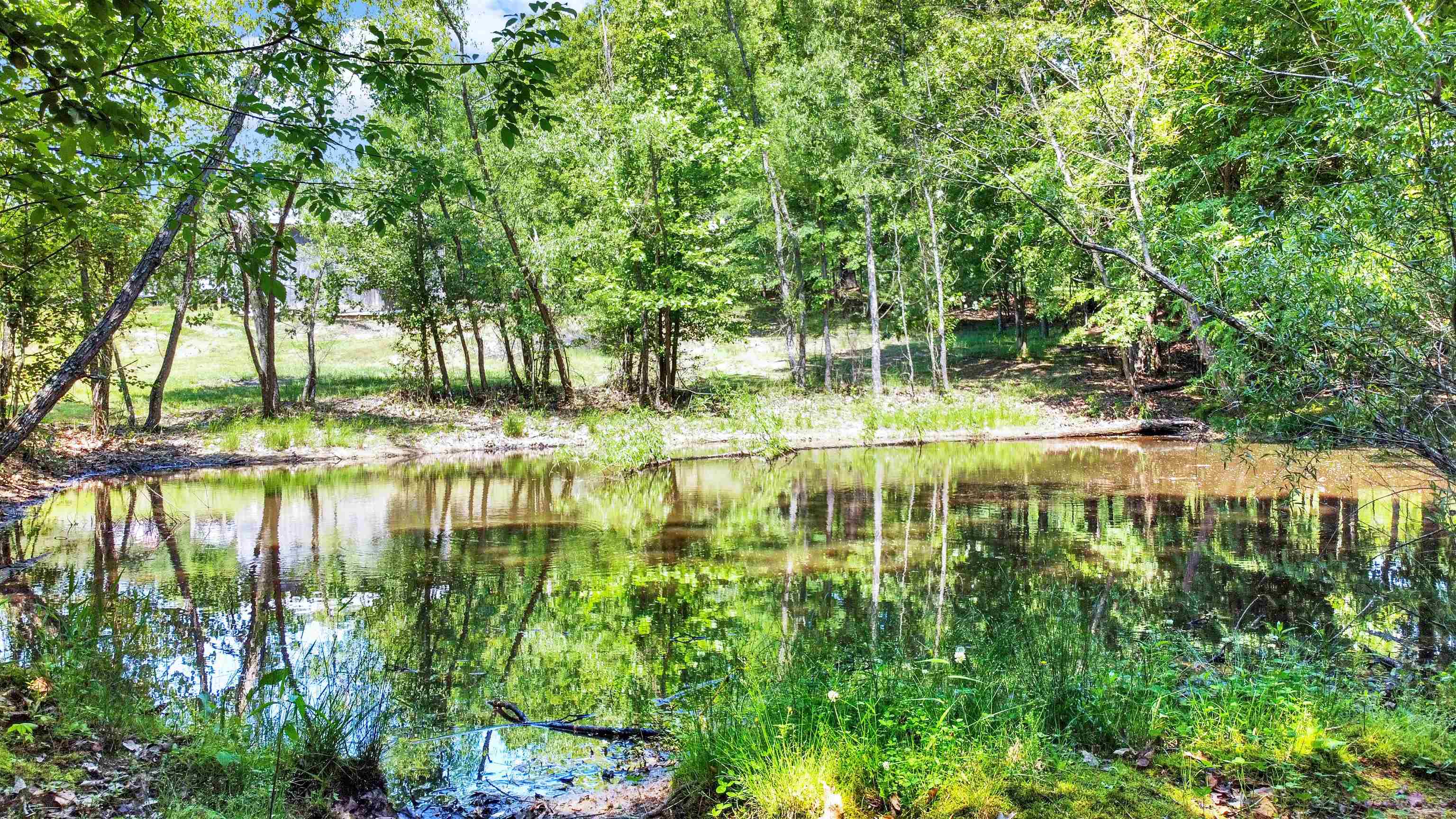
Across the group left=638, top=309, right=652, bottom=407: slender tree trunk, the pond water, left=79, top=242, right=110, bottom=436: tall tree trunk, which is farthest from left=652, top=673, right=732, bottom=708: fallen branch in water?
left=638, top=309, right=652, bottom=407: slender tree trunk

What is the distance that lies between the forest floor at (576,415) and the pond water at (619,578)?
2893 mm

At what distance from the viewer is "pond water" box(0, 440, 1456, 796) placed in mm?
5699

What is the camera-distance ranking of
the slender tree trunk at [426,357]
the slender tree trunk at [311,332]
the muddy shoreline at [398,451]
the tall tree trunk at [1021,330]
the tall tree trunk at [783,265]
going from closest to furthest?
the muddy shoreline at [398,451]
the slender tree trunk at [311,332]
the slender tree trunk at [426,357]
the tall tree trunk at [783,265]
the tall tree trunk at [1021,330]

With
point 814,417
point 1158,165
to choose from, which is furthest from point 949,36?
point 814,417

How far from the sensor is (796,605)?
7723 mm

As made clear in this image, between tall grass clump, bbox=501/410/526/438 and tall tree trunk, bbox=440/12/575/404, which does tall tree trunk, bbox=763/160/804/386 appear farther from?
tall grass clump, bbox=501/410/526/438

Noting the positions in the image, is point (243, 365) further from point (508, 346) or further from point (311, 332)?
point (508, 346)

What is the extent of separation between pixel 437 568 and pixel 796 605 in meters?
4.42

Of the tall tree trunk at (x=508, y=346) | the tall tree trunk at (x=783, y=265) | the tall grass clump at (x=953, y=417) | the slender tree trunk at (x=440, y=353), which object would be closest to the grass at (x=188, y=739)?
the tall grass clump at (x=953, y=417)

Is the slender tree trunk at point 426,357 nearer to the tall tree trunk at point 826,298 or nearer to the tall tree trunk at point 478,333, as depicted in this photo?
the tall tree trunk at point 478,333

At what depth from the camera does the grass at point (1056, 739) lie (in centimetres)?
355

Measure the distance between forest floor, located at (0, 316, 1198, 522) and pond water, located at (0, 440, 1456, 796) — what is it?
2.89 meters

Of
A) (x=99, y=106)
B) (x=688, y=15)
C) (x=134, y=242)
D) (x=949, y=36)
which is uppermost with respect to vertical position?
(x=688, y=15)

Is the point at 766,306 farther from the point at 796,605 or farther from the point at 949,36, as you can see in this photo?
the point at 796,605
